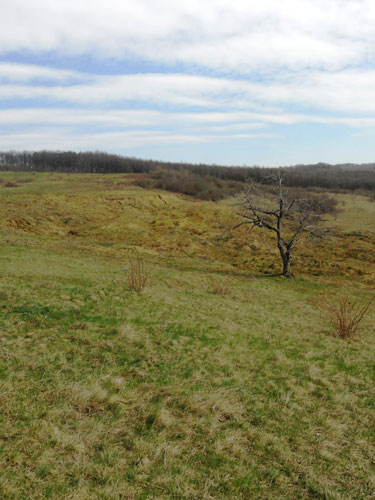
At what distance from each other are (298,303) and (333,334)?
393 cm

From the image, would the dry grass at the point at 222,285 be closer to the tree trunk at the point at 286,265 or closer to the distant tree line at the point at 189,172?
the tree trunk at the point at 286,265

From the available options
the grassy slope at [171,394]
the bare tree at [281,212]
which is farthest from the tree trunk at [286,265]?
the grassy slope at [171,394]

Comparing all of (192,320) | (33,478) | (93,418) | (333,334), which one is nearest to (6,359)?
(93,418)

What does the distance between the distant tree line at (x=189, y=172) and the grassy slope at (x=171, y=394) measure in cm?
4855

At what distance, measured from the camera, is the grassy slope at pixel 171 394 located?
3826 mm

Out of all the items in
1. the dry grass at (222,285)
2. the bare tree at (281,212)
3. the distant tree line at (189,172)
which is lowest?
the dry grass at (222,285)

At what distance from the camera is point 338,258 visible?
25797 millimetres

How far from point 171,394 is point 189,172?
8705cm

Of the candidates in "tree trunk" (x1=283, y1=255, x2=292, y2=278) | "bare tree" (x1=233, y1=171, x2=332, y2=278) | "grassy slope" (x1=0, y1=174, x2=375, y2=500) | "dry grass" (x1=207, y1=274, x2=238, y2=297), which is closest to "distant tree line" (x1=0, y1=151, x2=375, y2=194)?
"bare tree" (x1=233, y1=171, x2=332, y2=278)

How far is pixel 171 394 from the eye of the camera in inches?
216

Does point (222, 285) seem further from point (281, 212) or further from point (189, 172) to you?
point (189, 172)

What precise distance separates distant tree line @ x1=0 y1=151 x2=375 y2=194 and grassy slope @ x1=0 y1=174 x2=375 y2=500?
48.5 metres

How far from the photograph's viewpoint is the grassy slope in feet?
12.6

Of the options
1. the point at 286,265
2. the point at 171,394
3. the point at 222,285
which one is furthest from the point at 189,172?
the point at 171,394
